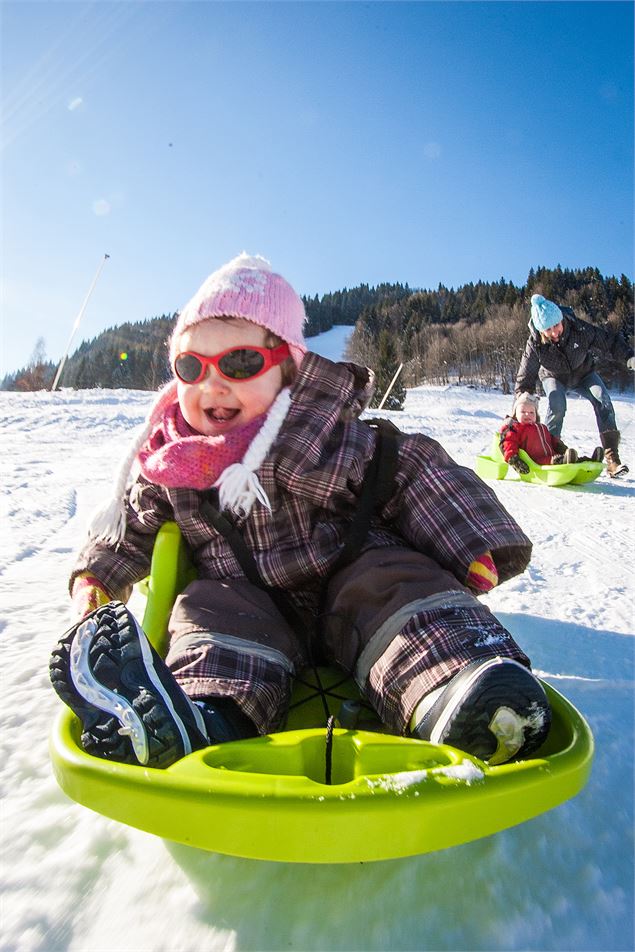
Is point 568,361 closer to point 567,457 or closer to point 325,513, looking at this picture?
point 567,457

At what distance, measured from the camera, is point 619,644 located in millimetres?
1644

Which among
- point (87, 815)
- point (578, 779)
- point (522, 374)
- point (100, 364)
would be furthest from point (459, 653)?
point (100, 364)

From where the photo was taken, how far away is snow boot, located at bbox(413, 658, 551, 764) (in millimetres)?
875

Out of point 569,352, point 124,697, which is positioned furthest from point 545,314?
point 124,697

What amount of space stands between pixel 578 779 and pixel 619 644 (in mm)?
966

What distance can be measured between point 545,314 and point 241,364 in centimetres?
405

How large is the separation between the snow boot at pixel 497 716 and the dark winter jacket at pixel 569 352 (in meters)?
4.58

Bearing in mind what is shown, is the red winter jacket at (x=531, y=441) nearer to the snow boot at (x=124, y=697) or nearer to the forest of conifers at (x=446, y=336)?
the snow boot at (x=124, y=697)

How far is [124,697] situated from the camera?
866 millimetres

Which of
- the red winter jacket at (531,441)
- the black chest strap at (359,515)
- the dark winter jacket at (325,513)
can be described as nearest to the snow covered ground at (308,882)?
the dark winter jacket at (325,513)

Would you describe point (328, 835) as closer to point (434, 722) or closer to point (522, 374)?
point (434, 722)

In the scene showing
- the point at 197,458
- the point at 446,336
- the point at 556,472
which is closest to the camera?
the point at 197,458

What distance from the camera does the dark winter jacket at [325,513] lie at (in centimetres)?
139

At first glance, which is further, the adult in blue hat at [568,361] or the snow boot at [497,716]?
the adult in blue hat at [568,361]
